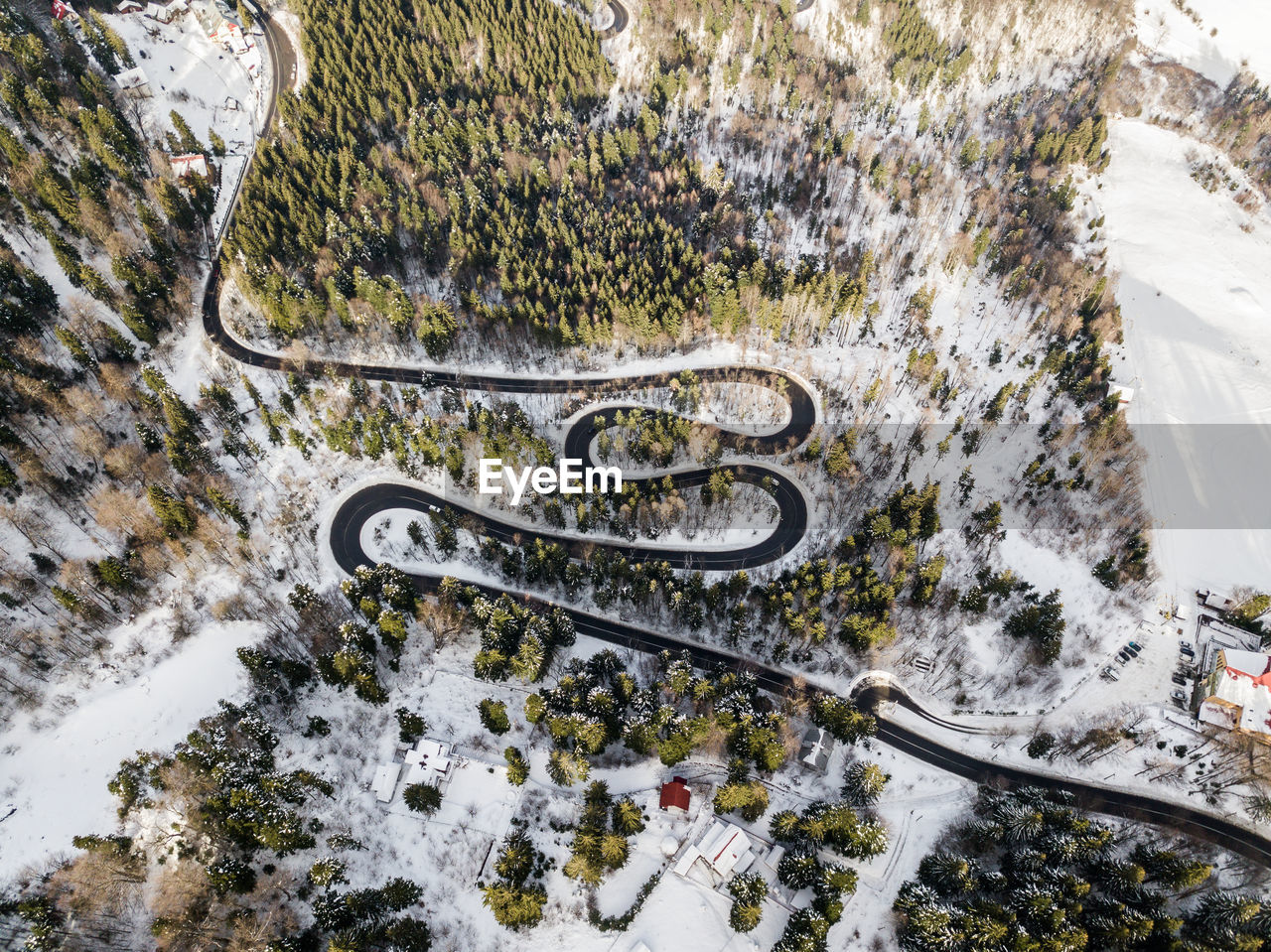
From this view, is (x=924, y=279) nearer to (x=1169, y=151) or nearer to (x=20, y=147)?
(x=1169, y=151)

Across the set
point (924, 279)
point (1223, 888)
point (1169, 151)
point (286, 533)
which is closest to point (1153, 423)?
point (924, 279)

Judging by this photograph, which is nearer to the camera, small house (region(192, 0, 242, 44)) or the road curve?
small house (region(192, 0, 242, 44))

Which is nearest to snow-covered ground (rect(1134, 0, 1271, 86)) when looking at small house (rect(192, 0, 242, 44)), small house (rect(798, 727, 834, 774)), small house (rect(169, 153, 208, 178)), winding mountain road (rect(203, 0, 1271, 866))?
winding mountain road (rect(203, 0, 1271, 866))

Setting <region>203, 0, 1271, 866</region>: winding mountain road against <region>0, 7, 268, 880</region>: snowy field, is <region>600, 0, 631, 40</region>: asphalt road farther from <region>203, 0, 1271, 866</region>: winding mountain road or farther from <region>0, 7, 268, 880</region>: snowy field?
<region>0, 7, 268, 880</region>: snowy field

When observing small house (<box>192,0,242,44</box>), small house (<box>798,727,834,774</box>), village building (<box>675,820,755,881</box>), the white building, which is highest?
small house (<box>192,0,242,44</box>)

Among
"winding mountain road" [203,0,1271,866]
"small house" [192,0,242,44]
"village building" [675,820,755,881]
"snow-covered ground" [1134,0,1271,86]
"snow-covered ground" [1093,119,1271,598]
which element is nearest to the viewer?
"village building" [675,820,755,881]

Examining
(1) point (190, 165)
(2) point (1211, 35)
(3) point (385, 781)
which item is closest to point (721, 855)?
(3) point (385, 781)
